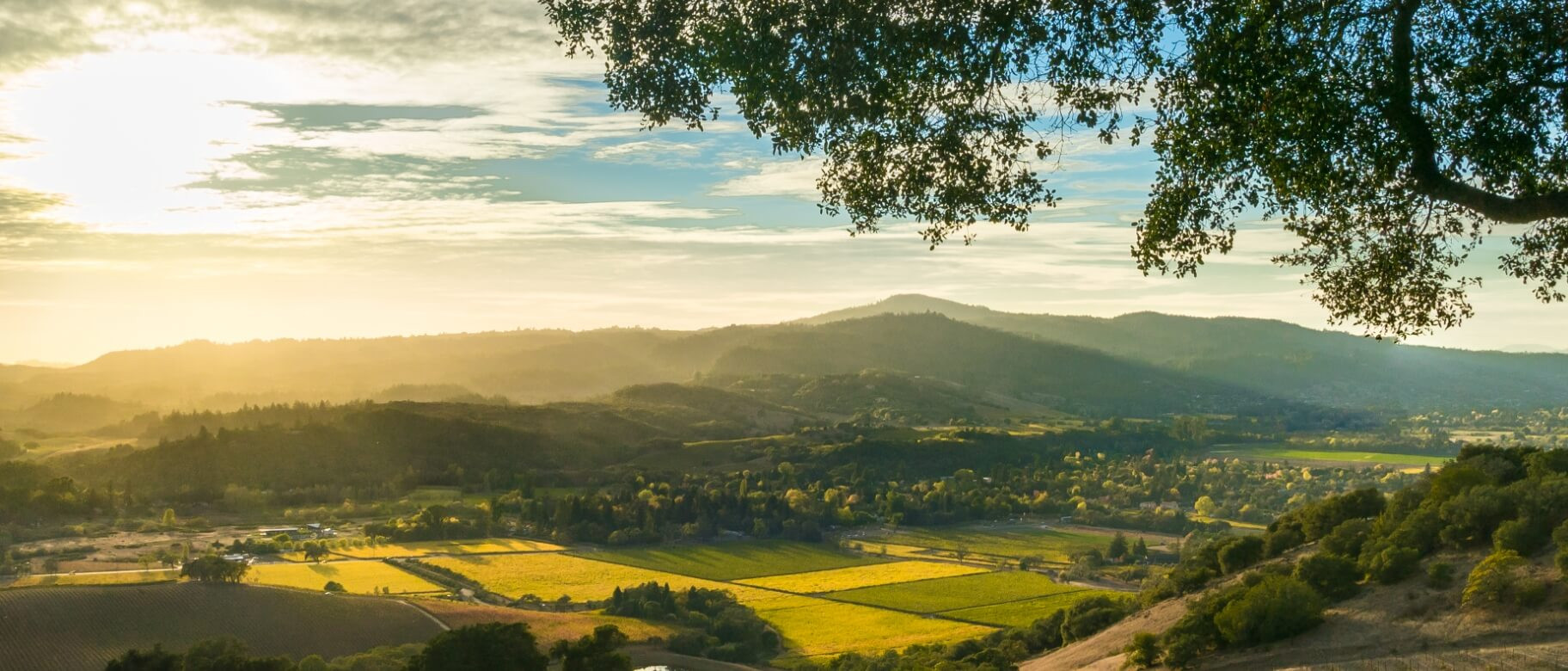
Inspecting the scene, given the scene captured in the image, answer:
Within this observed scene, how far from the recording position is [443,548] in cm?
8019

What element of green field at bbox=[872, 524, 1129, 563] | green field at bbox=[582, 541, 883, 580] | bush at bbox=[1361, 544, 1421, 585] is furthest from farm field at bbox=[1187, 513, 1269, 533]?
bush at bbox=[1361, 544, 1421, 585]

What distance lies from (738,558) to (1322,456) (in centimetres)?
10492

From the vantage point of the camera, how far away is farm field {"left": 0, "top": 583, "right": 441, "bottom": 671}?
4188 cm

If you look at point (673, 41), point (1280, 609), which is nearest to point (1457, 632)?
point (1280, 609)

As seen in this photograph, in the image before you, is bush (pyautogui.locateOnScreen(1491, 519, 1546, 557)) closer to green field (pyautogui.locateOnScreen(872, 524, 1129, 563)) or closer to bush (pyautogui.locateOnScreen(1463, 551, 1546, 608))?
bush (pyautogui.locateOnScreen(1463, 551, 1546, 608))

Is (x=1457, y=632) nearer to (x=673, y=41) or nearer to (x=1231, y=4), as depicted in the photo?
(x=1231, y=4)

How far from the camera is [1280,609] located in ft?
71.3

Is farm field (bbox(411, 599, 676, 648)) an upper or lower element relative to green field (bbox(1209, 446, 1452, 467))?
lower

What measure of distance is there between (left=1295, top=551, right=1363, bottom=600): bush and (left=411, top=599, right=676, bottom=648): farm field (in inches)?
1219

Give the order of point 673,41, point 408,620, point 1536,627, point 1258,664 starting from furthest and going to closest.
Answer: point 408,620 → point 1258,664 → point 1536,627 → point 673,41

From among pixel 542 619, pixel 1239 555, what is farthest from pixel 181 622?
pixel 1239 555

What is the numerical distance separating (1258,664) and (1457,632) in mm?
3329

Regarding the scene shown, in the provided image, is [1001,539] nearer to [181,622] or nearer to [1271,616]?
[181,622]

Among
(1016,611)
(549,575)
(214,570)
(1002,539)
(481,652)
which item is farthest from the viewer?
(1002,539)
